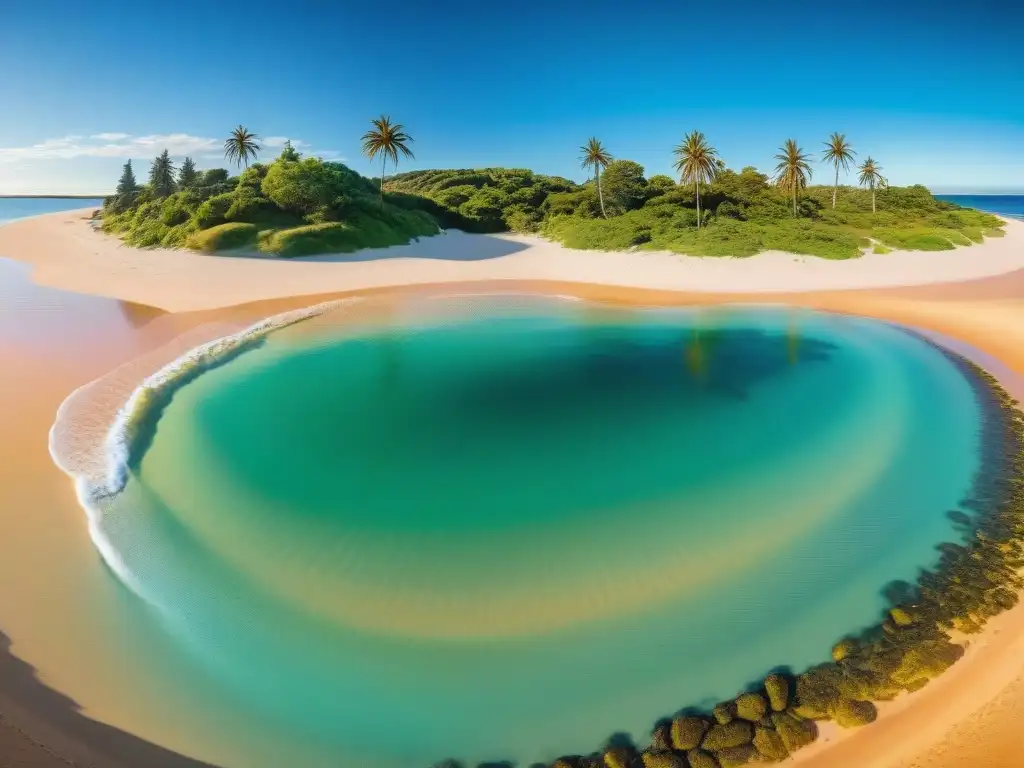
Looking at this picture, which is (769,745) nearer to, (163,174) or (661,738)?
(661,738)

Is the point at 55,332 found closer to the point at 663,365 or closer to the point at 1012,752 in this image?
the point at 663,365

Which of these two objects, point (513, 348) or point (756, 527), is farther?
point (513, 348)

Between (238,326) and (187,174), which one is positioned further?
(187,174)

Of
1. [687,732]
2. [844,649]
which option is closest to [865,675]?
[844,649]

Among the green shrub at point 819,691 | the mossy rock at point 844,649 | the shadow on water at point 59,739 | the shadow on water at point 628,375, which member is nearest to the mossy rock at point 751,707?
the green shrub at point 819,691

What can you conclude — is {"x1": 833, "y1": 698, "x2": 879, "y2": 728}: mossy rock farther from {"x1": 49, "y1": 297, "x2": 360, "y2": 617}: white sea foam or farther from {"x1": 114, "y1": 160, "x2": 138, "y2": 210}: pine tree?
{"x1": 114, "y1": 160, "x2": 138, "y2": 210}: pine tree

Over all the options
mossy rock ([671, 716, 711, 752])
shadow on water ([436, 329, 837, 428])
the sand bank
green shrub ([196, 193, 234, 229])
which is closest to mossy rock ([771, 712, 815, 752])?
mossy rock ([671, 716, 711, 752])

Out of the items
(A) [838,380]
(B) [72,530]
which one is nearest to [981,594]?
(A) [838,380]
